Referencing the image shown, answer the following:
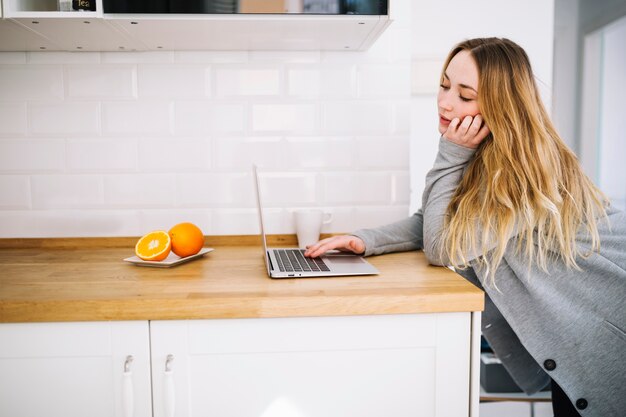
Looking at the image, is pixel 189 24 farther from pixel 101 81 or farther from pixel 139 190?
pixel 139 190

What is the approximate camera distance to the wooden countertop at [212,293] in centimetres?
Result: 98

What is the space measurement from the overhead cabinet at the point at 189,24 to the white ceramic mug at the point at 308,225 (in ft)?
1.78

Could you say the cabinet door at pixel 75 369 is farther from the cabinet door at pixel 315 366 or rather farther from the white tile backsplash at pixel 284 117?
the white tile backsplash at pixel 284 117

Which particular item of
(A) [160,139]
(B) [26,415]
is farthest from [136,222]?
(B) [26,415]

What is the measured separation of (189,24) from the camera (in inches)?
53.3

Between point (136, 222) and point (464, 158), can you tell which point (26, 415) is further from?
point (464, 158)

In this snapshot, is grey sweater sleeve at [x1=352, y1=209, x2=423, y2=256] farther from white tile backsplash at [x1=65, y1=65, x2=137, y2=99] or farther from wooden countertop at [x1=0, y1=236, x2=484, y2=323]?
white tile backsplash at [x1=65, y1=65, x2=137, y2=99]

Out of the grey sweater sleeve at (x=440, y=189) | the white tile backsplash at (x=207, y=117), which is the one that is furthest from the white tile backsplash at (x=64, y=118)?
the grey sweater sleeve at (x=440, y=189)

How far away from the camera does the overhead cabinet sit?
1.29m

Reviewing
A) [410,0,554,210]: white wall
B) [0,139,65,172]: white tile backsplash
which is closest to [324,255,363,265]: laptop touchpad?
[0,139,65,172]: white tile backsplash

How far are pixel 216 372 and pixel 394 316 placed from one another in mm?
385

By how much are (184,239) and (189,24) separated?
0.59m

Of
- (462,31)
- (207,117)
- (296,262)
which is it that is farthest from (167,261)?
(462,31)

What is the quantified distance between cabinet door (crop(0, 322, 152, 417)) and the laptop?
0.34 metres
